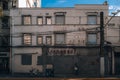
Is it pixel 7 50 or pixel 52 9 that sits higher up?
pixel 52 9

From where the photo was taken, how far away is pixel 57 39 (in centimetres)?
5691

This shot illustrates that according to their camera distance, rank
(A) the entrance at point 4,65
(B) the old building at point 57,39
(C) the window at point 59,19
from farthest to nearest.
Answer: (A) the entrance at point 4,65 → (C) the window at point 59,19 → (B) the old building at point 57,39

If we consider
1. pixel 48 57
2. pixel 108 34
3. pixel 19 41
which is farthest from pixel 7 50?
pixel 108 34

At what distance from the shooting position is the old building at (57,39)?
186 ft

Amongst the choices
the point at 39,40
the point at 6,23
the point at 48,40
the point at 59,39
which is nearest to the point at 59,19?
the point at 59,39

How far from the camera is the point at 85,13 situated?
57.2 metres

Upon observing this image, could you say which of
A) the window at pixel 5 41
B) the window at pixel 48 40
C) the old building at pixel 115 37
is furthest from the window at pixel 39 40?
the old building at pixel 115 37

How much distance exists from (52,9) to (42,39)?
499 centimetres

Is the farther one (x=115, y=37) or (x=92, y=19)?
(x=115, y=37)

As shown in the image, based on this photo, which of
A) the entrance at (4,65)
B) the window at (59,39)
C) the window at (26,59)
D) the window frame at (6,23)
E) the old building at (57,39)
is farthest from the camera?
the window frame at (6,23)

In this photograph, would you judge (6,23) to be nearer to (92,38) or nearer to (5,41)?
(5,41)

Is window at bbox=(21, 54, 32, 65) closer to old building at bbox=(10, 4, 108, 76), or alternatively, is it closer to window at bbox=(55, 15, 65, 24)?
old building at bbox=(10, 4, 108, 76)

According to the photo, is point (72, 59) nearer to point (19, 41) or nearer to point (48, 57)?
point (48, 57)

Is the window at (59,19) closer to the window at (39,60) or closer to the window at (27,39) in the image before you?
the window at (27,39)
